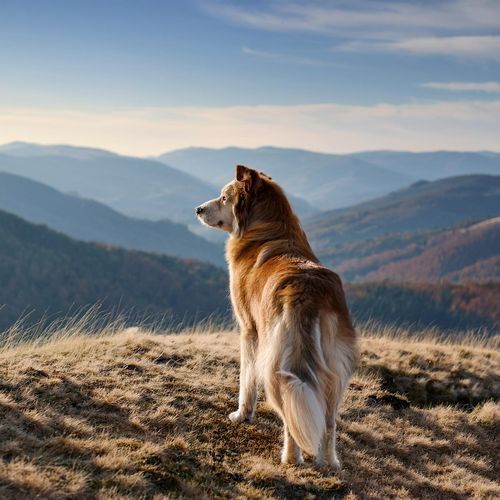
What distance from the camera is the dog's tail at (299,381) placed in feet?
14.7

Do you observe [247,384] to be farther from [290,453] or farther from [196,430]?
[290,453]

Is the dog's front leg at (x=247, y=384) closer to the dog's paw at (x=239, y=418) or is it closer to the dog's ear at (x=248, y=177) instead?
the dog's paw at (x=239, y=418)

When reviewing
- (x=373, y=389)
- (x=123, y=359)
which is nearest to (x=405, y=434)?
(x=373, y=389)

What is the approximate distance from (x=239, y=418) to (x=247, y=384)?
15.3 inches

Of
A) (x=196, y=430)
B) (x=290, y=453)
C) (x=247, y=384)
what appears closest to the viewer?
(x=290, y=453)

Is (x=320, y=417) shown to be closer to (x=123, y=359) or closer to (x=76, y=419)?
(x=76, y=419)

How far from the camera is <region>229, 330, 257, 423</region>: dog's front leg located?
5.96 metres

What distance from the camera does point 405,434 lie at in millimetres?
6789

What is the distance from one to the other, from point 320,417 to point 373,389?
3.84 m

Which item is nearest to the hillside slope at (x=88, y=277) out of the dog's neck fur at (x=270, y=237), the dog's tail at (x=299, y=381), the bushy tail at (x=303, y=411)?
the dog's neck fur at (x=270, y=237)

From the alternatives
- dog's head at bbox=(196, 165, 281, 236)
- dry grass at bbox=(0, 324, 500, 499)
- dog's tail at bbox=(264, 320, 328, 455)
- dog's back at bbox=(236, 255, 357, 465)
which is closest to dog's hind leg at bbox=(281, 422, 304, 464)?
dry grass at bbox=(0, 324, 500, 499)

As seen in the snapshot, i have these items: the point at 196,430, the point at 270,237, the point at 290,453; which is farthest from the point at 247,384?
the point at 270,237

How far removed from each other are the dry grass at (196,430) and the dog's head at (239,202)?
6.65ft

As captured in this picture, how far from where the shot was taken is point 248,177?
245 inches
